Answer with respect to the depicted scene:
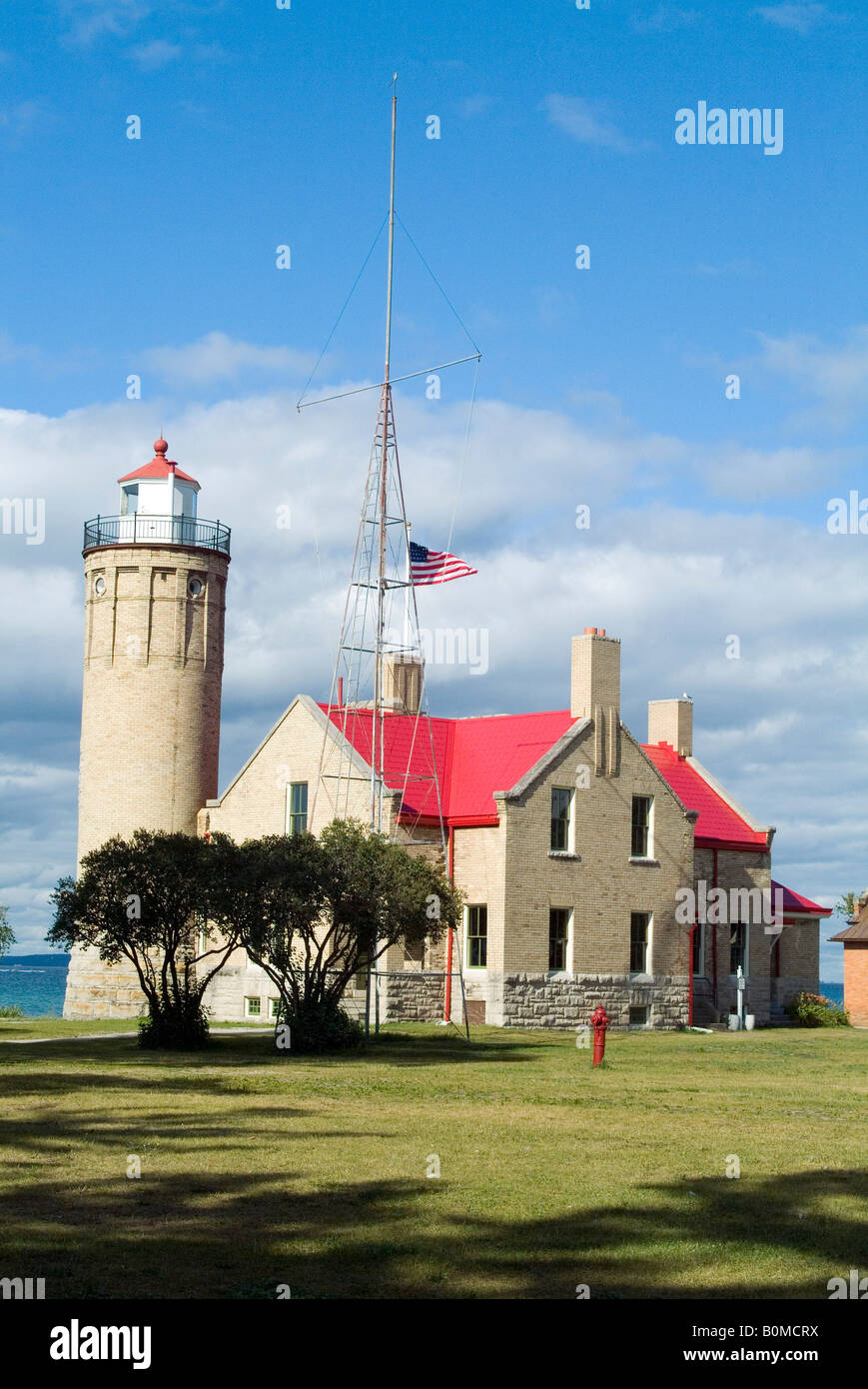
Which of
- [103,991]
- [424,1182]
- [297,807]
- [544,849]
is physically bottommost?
[103,991]

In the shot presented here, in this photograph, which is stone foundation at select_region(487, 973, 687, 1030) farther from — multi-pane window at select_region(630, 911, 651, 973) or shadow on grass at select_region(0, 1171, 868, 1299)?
shadow on grass at select_region(0, 1171, 868, 1299)

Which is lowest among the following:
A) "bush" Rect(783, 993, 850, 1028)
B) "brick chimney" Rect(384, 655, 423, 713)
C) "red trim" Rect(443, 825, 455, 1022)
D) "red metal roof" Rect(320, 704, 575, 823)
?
"bush" Rect(783, 993, 850, 1028)

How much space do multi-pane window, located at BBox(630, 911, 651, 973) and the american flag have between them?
11.7 m

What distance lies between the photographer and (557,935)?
137 feet

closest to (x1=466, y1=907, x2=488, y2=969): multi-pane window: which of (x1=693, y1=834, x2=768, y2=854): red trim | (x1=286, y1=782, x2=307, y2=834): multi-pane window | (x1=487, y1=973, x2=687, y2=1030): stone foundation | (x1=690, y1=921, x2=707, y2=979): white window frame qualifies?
(x1=487, y1=973, x2=687, y2=1030): stone foundation

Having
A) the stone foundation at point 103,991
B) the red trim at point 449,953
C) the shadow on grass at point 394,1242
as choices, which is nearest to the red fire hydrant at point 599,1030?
the red trim at point 449,953

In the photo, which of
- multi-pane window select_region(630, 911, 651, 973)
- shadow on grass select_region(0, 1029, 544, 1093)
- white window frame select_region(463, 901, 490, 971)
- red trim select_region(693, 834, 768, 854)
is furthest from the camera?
red trim select_region(693, 834, 768, 854)

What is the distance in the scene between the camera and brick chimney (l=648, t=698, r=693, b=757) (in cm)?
5156

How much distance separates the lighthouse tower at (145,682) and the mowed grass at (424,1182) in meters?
20.2

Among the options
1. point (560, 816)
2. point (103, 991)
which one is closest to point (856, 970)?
point (560, 816)

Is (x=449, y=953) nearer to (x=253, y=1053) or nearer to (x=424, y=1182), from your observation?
(x=253, y=1053)

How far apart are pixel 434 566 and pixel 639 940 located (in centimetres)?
1304
